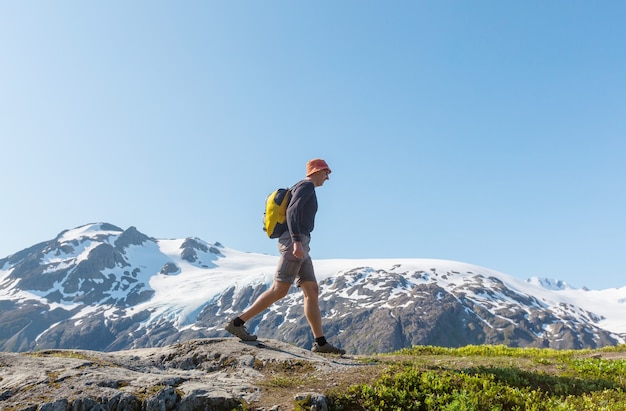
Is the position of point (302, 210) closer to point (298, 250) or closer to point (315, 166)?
point (298, 250)

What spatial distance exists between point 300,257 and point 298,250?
0.15m

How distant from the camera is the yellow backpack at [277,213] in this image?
9945 mm

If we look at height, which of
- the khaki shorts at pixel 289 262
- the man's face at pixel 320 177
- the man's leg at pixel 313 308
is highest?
the man's face at pixel 320 177

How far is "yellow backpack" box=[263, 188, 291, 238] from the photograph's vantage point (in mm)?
9945

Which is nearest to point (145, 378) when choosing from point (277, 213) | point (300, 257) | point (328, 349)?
point (300, 257)

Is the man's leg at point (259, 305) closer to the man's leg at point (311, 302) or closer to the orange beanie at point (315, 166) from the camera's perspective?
the man's leg at point (311, 302)

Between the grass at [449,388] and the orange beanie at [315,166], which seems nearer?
the grass at [449,388]

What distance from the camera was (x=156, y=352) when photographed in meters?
10.4

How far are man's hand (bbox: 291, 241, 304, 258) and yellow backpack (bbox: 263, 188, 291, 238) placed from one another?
0.74 m

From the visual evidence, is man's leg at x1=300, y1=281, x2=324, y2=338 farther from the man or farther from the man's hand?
the man's hand

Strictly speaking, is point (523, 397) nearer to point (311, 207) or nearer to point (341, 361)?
point (341, 361)

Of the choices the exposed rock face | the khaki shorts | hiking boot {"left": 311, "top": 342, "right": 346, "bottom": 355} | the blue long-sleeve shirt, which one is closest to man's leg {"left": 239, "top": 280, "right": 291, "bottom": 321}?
the khaki shorts

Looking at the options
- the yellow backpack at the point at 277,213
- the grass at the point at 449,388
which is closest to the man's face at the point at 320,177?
the yellow backpack at the point at 277,213

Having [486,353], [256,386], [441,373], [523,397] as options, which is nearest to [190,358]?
[256,386]
